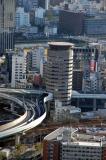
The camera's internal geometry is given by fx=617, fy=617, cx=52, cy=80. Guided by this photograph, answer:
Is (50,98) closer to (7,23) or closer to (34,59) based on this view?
(34,59)

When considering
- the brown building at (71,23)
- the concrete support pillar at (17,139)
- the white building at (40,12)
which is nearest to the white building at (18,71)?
the concrete support pillar at (17,139)

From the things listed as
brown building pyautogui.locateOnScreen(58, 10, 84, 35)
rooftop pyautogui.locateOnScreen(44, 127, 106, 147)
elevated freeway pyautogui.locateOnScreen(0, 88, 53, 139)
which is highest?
brown building pyautogui.locateOnScreen(58, 10, 84, 35)

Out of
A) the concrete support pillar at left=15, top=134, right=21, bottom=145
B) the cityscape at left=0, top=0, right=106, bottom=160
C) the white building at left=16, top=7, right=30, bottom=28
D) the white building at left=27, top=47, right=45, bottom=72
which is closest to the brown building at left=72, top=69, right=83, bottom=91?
the cityscape at left=0, top=0, right=106, bottom=160

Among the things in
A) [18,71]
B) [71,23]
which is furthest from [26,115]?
[71,23]

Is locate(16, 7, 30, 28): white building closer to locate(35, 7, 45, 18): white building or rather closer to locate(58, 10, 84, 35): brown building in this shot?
locate(35, 7, 45, 18): white building

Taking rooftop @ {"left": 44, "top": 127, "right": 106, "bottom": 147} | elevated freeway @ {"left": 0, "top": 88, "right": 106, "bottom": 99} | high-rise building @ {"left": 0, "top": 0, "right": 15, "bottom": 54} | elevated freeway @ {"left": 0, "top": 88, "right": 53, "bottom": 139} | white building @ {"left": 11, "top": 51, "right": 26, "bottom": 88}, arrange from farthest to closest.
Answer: high-rise building @ {"left": 0, "top": 0, "right": 15, "bottom": 54} → white building @ {"left": 11, "top": 51, "right": 26, "bottom": 88} → elevated freeway @ {"left": 0, "top": 88, "right": 106, "bottom": 99} → elevated freeway @ {"left": 0, "top": 88, "right": 53, "bottom": 139} → rooftop @ {"left": 44, "top": 127, "right": 106, "bottom": 147}

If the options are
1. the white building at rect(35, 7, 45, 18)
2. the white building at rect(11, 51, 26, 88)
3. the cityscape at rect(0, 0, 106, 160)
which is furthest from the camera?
the white building at rect(35, 7, 45, 18)

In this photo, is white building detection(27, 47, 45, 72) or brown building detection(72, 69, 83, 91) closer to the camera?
brown building detection(72, 69, 83, 91)

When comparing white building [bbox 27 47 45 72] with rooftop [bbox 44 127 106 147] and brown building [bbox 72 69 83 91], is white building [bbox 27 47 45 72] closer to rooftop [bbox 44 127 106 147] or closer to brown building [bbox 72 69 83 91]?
brown building [bbox 72 69 83 91]

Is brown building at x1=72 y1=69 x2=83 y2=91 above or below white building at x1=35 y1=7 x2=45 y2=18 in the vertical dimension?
below
